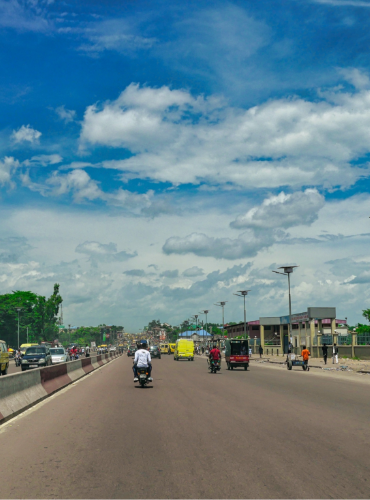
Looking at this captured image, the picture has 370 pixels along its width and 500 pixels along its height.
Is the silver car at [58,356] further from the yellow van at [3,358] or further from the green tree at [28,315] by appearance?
the green tree at [28,315]

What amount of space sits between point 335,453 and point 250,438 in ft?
5.46

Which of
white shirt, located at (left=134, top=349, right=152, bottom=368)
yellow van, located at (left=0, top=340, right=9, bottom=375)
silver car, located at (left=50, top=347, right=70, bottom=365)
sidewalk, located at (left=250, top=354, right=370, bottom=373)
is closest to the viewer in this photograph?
white shirt, located at (left=134, top=349, right=152, bottom=368)

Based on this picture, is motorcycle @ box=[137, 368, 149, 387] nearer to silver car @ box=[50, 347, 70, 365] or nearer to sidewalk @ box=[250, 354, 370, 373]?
sidewalk @ box=[250, 354, 370, 373]

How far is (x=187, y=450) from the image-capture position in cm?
813

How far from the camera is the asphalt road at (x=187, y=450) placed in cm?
609

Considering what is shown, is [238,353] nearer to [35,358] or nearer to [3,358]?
[35,358]

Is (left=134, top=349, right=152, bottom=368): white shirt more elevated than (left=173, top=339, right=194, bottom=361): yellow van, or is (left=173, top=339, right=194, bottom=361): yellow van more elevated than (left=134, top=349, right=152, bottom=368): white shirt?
(left=134, top=349, right=152, bottom=368): white shirt

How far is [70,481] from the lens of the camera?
6.36 m

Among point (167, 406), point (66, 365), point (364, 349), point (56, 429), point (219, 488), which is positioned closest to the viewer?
point (219, 488)

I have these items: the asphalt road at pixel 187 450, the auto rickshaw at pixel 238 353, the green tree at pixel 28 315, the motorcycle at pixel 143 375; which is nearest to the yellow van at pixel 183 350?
the auto rickshaw at pixel 238 353

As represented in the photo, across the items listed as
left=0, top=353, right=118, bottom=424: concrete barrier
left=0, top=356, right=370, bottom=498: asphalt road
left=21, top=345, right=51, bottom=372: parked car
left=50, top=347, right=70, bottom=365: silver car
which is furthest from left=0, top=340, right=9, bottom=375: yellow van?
left=0, top=356, right=370, bottom=498: asphalt road

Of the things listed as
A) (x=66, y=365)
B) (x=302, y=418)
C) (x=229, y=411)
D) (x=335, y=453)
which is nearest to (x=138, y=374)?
(x=66, y=365)

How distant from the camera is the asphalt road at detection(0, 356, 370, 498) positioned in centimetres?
609

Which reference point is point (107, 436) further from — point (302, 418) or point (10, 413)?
point (302, 418)
